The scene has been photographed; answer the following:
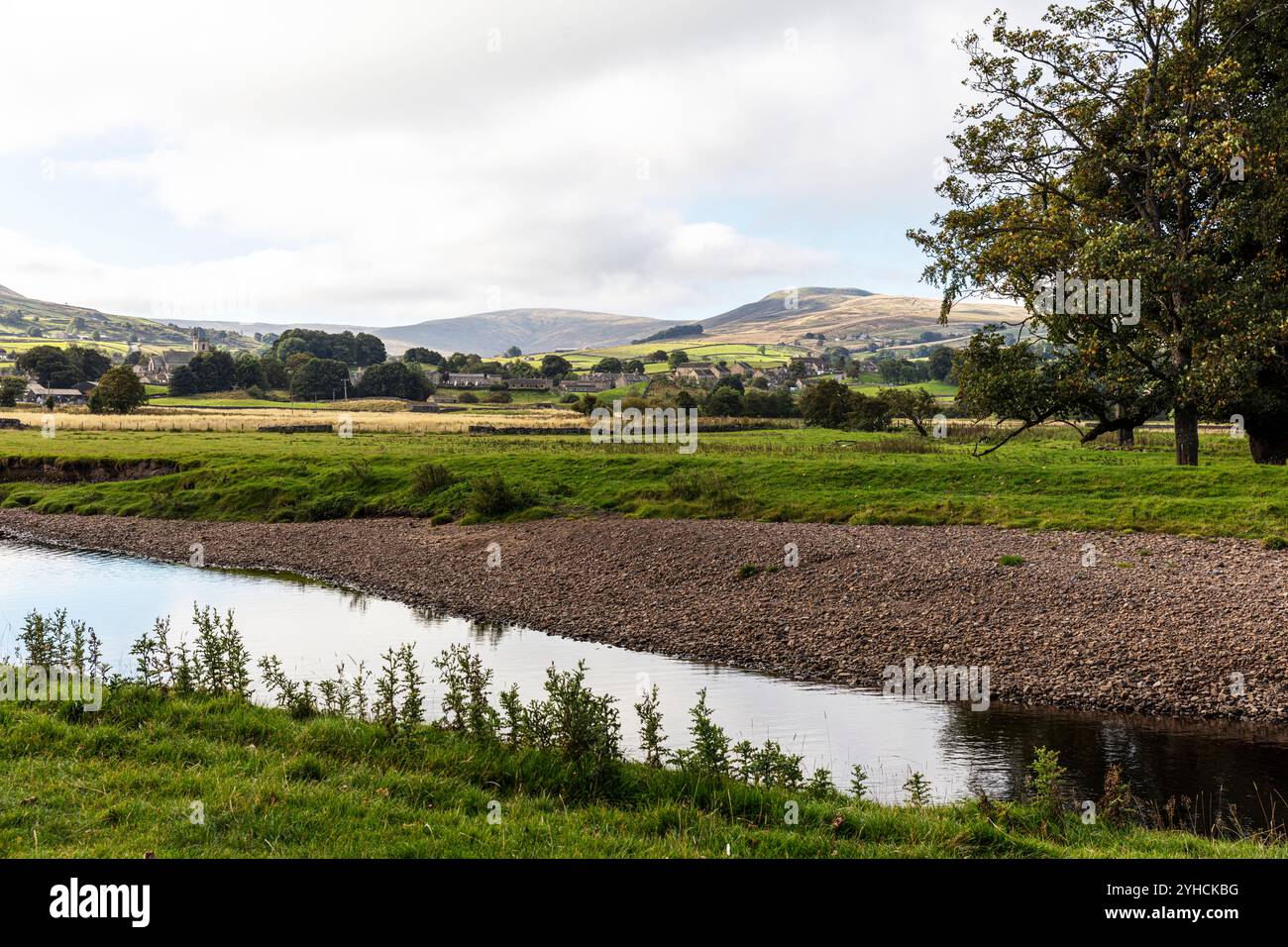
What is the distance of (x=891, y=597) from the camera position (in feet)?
81.6

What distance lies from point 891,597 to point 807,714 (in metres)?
8.38

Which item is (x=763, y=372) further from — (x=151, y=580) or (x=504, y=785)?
(x=504, y=785)

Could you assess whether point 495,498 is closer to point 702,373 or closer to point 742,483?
point 742,483

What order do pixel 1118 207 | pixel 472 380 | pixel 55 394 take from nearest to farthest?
pixel 1118 207 → pixel 55 394 → pixel 472 380

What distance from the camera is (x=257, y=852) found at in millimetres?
7949

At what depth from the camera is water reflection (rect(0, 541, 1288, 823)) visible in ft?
45.5

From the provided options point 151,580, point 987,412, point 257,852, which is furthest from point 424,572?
point 257,852

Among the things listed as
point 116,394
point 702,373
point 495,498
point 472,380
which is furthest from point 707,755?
point 472,380

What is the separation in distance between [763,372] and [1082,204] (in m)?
158

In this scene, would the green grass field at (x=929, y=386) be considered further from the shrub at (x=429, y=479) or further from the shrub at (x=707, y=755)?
the shrub at (x=707, y=755)

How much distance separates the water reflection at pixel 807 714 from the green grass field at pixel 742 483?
15.5 meters

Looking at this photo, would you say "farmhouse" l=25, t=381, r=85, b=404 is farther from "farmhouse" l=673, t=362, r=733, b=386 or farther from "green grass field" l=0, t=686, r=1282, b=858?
"green grass field" l=0, t=686, r=1282, b=858

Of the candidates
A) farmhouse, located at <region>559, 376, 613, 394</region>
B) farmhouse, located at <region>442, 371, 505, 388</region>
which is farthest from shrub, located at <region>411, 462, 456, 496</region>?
farmhouse, located at <region>442, 371, 505, 388</region>

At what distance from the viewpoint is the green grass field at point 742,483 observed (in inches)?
1337
